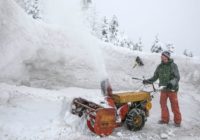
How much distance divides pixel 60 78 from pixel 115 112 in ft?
20.6

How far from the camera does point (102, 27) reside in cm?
5284

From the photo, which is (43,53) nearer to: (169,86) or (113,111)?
(169,86)

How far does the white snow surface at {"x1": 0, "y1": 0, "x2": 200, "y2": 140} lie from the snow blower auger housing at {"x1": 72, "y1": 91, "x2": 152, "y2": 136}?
0.63ft

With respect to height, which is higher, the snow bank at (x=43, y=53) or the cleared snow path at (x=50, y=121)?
the snow bank at (x=43, y=53)

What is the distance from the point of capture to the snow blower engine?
24.9ft

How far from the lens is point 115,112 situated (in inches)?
310

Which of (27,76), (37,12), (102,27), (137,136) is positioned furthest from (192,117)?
(102,27)

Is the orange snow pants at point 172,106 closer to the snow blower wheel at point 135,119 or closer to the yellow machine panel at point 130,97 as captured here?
the yellow machine panel at point 130,97

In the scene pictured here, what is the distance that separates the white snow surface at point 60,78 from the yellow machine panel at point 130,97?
40 centimetres

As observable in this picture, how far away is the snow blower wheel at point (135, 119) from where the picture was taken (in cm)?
825

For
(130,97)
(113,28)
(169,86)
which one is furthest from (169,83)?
(113,28)

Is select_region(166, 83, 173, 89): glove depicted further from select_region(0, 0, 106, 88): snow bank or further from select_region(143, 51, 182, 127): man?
select_region(0, 0, 106, 88): snow bank

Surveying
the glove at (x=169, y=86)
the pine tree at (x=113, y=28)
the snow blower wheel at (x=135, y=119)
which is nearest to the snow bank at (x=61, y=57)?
the glove at (x=169, y=86)

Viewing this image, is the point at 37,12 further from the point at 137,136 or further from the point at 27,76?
the point at 137,136
